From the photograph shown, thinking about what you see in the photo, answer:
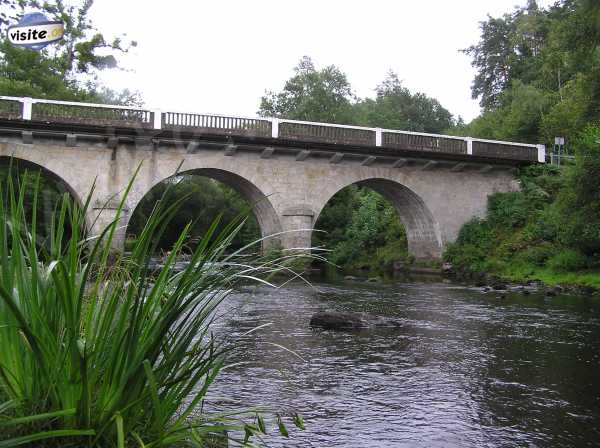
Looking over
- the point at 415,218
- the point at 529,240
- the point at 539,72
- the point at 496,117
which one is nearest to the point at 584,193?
the point at 529,240

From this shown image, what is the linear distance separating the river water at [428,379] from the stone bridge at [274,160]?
8156mm

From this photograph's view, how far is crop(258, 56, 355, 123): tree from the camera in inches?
1660

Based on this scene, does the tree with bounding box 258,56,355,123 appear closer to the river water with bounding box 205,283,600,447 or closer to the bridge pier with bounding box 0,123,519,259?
the bridge pier with bounding box 0,123,519,259

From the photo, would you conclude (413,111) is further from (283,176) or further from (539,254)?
(539,254)

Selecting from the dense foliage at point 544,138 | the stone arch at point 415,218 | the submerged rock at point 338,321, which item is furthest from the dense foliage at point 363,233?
the submerged rock at point 338,321

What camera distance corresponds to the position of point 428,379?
529cm

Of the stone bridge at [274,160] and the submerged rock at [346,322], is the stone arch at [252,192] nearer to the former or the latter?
the stone bridge at [274,160]

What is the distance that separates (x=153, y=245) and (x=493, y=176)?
75.6 feet

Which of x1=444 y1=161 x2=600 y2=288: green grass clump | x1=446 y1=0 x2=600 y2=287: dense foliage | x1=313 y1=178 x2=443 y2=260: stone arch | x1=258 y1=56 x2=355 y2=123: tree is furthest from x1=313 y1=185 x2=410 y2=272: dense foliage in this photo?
x1=258 y1=56 x2=355 y2=123: tree

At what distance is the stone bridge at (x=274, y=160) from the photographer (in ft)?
55.6

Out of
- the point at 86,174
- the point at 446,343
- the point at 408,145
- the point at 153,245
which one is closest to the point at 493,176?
the point at 408,145

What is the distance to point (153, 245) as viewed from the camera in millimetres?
2178

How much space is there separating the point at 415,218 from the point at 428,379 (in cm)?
1888

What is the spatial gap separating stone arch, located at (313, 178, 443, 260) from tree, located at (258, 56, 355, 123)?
62.5 ft
